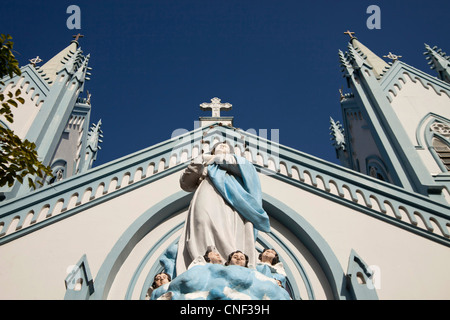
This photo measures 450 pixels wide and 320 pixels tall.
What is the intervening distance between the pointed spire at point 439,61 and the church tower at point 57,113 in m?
16.1

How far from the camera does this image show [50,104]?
16.5 metres

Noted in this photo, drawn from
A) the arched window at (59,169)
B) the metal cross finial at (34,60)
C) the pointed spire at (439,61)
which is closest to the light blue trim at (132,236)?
the arched window at (59,169)

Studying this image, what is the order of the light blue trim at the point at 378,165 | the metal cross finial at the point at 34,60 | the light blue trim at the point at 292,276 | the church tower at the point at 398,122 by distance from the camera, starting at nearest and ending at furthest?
the light blue trim at the point at 292,276, the church tower at the point at 398,122, the light blue trim at the point at 378,165, the metal cross finial at the point at 34,60

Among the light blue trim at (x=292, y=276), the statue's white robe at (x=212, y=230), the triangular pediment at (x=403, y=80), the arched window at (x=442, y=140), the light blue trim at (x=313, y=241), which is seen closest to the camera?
the statue's white robe at (x=212, y=230)

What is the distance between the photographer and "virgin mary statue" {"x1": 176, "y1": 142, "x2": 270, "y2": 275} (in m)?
5.68

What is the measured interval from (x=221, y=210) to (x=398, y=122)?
36.1 ft

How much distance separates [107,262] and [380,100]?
474 inches

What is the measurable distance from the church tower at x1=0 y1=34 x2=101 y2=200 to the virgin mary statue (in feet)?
25.4

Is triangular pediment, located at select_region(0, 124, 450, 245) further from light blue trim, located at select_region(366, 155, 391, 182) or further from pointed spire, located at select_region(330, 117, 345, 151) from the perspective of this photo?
pointed spire, located at select_region(330, 117, 345, 151)

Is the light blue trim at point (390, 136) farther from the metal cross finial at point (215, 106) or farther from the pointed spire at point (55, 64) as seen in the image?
the pointed spire at point (55, 64)

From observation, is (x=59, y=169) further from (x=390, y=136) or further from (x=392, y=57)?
(x=392, y=57)

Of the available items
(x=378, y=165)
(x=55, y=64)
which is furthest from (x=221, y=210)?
(x=55, y=64)

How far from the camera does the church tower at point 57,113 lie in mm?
15293
